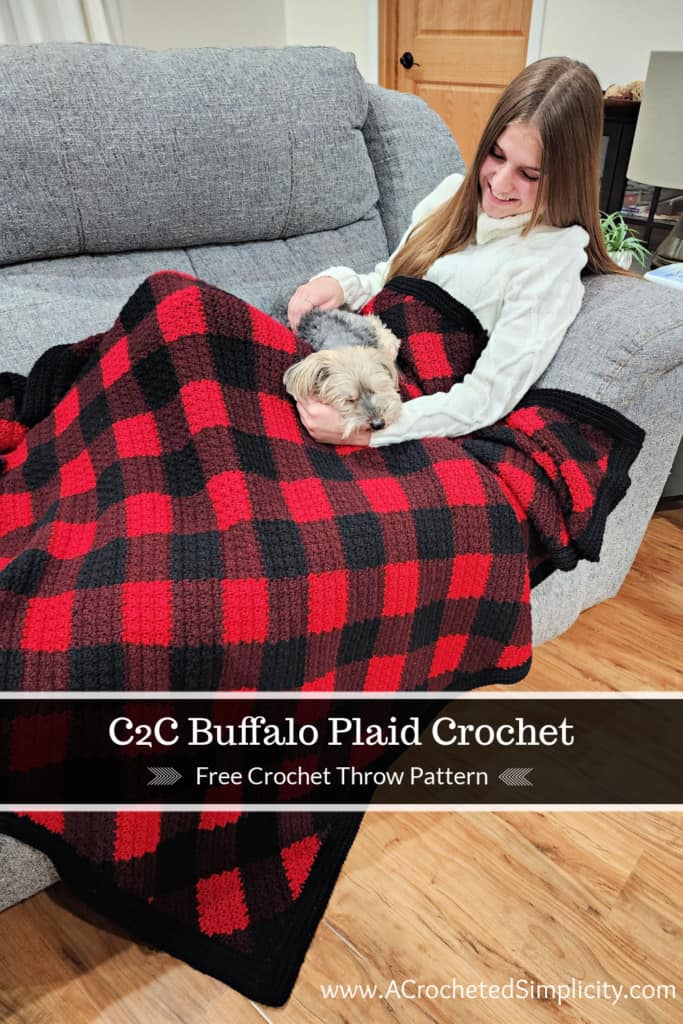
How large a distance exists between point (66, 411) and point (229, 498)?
411mm

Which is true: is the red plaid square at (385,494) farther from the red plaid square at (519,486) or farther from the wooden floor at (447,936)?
the wooden floor at (447,936)

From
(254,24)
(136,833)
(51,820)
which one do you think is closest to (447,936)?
(136,833)

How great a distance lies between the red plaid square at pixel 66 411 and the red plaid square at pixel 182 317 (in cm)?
22

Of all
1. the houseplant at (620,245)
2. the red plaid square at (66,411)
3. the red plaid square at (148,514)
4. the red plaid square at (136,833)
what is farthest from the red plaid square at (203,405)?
the houseplant at (620,245)

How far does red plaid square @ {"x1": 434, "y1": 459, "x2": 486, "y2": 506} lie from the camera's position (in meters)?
1.08

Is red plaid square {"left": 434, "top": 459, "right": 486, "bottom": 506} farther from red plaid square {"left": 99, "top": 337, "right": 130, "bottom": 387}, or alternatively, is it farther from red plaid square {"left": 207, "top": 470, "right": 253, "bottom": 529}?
Answer: red plaid square {"left": 99, "top": 337, "right": 130, "bottom": 387}

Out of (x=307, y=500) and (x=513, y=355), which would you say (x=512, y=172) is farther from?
(x=307, y=500)

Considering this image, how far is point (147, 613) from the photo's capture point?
0.86 m

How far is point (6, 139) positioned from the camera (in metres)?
1.34

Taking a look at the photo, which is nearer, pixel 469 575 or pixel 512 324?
pixel 469 575

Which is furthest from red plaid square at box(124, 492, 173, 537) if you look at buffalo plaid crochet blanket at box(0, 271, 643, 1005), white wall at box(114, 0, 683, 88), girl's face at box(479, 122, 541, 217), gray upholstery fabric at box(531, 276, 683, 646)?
white wall at box(114, 0, 683, 88)

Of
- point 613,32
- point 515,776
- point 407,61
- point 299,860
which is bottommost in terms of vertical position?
point 515,776

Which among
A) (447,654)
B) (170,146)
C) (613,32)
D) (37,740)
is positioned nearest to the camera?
(37,740)

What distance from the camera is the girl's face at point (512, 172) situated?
1184mm
